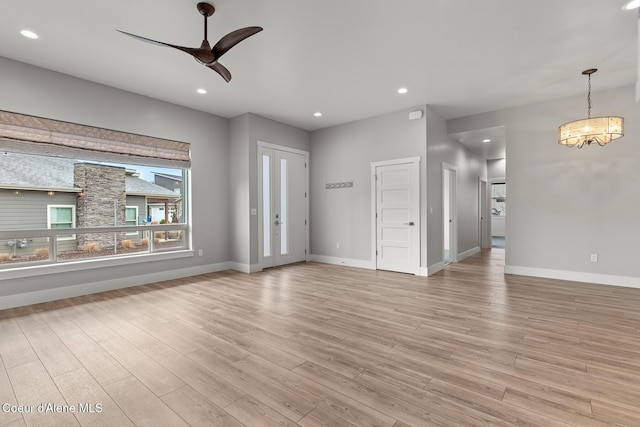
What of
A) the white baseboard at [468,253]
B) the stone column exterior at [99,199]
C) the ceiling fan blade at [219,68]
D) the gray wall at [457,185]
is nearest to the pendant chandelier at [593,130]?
the gray wall at [457,185]

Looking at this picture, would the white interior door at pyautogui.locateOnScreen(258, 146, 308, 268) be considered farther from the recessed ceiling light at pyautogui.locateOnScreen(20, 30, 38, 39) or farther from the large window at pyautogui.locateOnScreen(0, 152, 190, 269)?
the recessed ceiling light at pyautogui.locateOnScreen(20, 30, 38, 39)

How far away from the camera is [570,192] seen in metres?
5.09

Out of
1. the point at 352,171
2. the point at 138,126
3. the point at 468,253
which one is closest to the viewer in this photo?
the point at 138,126

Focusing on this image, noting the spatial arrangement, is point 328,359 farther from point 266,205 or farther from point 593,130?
point 593,130

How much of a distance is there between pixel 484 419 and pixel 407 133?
491 cm

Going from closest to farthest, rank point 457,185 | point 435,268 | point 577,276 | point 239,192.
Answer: point 577,276
point 435,268
point 239,192
point 457,185

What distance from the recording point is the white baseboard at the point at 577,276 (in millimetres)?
4633

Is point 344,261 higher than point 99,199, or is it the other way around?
point 99,199

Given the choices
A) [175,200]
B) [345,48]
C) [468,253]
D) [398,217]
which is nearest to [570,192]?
[398,217]

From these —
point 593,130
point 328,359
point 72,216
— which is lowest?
point 328,359

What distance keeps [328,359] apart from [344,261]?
4224 millimetres

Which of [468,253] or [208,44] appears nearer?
[208,44]

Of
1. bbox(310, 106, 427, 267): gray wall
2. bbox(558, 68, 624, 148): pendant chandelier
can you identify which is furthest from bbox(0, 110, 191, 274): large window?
bbox(558, 68, 624, 148): pendant chandelier

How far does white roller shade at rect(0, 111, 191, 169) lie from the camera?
150 inches
